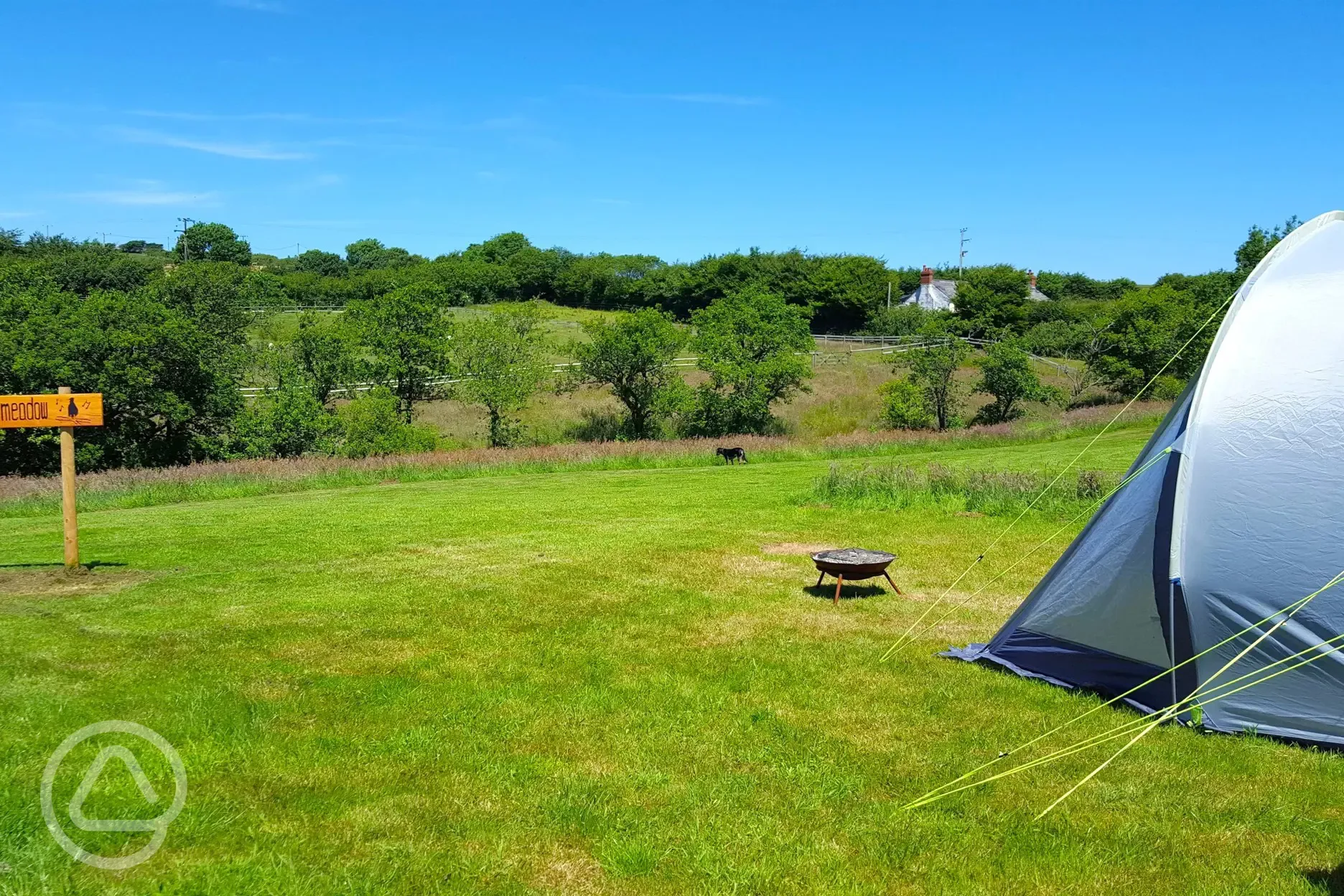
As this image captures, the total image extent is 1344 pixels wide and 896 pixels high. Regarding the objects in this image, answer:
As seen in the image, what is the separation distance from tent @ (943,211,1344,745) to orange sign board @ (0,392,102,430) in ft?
36.3

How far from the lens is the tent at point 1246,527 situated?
7.36 m

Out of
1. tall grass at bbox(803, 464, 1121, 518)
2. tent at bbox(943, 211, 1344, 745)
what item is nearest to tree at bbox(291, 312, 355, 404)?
tall grass at bbox(803, 464, 1121, 518)

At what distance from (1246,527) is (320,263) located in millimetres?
113333

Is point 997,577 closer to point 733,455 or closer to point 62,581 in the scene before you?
point 62,581

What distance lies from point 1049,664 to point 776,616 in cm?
328

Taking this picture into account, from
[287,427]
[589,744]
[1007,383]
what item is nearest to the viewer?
[589,744]

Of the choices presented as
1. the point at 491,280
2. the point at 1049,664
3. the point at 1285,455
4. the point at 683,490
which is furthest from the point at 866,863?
the point at 491,280

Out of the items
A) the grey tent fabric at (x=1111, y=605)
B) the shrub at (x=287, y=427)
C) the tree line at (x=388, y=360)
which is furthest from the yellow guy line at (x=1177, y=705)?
the shrub at (x=287, y=427)

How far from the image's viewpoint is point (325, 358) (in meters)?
42.1

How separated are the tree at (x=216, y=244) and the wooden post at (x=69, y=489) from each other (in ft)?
326

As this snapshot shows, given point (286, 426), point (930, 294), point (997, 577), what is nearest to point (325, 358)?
point (286, 426)

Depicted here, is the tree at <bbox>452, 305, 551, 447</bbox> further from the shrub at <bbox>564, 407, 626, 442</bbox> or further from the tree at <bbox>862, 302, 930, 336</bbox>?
the tree at <bbox>862, 302, 930, 336</bbox>

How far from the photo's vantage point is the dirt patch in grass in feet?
38.1

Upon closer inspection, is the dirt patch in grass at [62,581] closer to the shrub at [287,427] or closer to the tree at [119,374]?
the shrub at [287,427]
